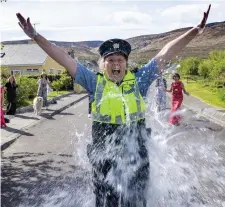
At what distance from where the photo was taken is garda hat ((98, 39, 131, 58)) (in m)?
3.81

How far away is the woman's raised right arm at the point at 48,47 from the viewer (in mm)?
3650

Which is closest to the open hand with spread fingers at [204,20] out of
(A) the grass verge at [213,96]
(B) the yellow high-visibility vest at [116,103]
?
(B) the yellow high-visibility vest at [116,103]

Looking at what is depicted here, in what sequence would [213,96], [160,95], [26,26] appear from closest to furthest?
1. [26,26]
2. [160,95]
3. [213,96]

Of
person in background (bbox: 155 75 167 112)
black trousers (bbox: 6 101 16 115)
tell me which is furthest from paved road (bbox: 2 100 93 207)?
person in background (bbox: 155 75 167 112)

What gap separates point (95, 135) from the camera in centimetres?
393

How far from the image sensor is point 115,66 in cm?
384

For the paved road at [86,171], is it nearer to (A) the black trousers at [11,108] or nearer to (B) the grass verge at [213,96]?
(A) the black trousers at [11,108]

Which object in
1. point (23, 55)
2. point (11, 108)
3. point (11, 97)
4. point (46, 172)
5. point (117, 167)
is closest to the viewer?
point (117, 167)

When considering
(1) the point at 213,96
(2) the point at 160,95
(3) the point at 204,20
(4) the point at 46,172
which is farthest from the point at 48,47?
(1) the point at 213,96

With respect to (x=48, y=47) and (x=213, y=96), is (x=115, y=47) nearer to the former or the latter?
(x=48, y=47)

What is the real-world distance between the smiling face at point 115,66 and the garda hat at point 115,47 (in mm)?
38

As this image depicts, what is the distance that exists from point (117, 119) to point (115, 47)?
0.65 m

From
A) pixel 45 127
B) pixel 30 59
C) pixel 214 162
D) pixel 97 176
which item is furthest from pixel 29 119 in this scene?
pixel 30 59

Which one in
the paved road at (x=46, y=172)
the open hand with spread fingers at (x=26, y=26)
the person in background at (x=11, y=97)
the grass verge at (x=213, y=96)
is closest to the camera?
the open hand with spread fingers at (x=26, y=26)
